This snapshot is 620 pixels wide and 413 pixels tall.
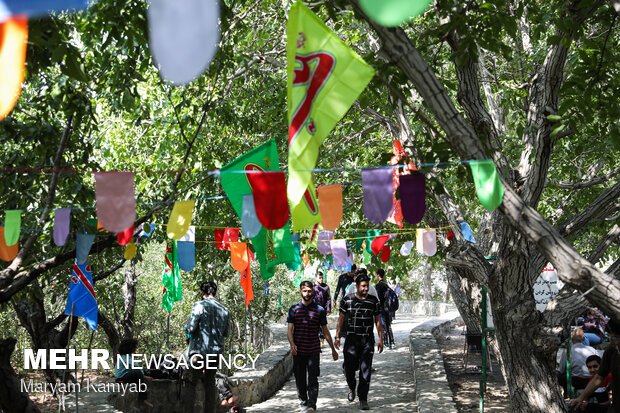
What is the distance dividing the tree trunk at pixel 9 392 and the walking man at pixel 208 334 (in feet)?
7.33

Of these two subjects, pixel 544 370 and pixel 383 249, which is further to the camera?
pixel 383 249

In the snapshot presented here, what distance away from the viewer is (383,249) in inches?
514

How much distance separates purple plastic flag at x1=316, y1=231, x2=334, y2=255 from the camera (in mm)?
12997

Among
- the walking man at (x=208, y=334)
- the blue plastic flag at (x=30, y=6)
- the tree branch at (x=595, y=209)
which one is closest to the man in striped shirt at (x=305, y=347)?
the walking man at (x=208, y=334)

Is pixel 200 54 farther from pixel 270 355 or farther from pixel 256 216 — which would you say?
pixel 270 355

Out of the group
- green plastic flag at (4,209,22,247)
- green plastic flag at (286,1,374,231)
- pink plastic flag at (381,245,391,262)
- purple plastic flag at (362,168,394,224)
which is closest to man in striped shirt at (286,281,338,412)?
purple plastic flag at (362,168,394,224)

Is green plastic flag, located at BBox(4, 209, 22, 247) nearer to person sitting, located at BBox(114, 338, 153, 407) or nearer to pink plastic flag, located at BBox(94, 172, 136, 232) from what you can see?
pink plastic flag, located at BBox(94, 172, 136, 232)

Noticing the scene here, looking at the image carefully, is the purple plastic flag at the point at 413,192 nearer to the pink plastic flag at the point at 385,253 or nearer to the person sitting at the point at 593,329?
the person sitting at the point at 593,329

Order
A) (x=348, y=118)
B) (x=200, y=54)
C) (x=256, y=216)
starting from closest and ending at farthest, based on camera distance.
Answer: (x=200, y=54)
(x=256, y=216)
(x=348, y=118)

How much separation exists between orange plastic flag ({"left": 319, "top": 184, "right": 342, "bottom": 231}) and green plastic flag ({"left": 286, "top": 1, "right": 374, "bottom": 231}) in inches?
128

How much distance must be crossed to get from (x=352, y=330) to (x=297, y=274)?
13.3 m

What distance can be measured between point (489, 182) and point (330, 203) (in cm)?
293

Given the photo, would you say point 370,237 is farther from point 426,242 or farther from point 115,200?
point 115,200

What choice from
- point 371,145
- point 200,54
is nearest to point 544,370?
point 200,54
